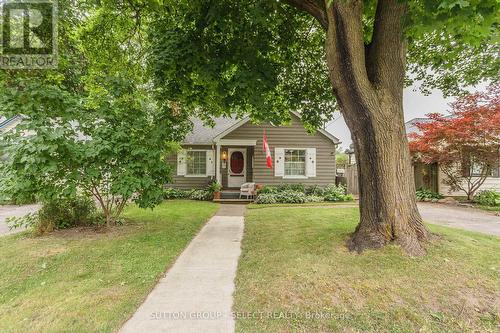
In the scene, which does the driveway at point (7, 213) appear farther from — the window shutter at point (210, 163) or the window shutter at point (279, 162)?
the window shutter at point (279, 162)

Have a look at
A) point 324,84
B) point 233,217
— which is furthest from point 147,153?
point 324,84

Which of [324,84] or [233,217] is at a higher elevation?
[324,84]

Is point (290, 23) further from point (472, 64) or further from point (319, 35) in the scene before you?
point (472, 64)

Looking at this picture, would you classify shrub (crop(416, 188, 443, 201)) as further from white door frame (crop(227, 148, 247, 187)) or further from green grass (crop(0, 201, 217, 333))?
green grass (crop(0, 201, 217, 333))

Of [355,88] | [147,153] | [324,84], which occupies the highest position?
[324,84]

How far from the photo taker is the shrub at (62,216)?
598 cm

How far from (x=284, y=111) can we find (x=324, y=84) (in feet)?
4.69

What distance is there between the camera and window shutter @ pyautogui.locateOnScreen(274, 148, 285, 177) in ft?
46.3

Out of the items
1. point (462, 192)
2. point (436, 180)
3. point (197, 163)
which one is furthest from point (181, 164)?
point (462, 192)

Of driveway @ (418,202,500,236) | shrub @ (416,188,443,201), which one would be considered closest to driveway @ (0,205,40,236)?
driveway @ (418,202,500,236)

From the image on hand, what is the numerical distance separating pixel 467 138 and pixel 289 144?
786 cm

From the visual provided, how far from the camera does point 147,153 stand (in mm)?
5703

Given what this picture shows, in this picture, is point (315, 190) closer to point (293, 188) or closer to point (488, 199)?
point (293, 188)

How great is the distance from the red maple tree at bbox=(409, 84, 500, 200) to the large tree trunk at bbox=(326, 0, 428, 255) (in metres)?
9.88
